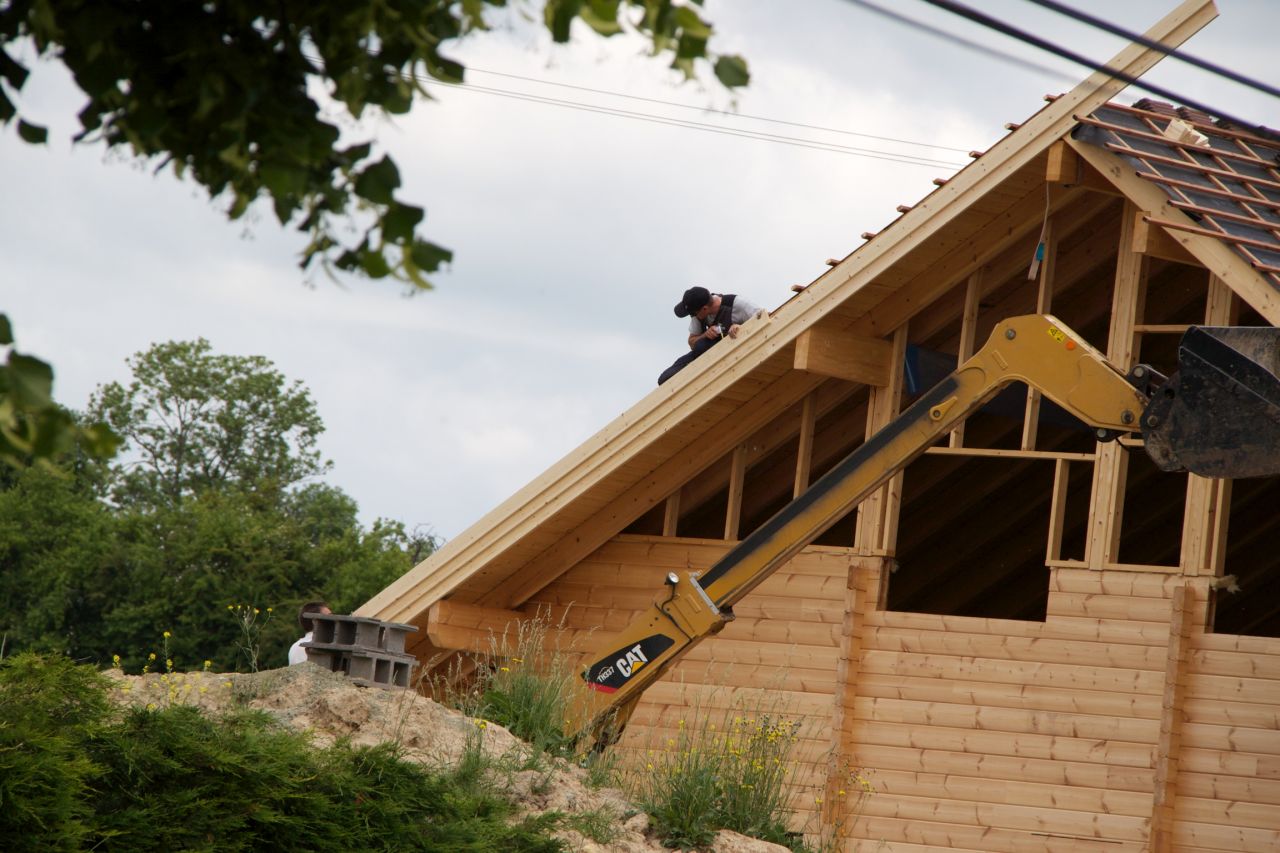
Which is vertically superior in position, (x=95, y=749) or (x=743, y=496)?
(x=743, y=496)

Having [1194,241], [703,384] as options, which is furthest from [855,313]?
[1194,241]

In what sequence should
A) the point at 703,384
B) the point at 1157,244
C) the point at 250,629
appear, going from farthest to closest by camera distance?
the point at 250,629, the point at 703,384, the point at 1157,244

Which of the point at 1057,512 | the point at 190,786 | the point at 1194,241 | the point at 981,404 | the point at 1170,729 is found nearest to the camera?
the point at 190,786

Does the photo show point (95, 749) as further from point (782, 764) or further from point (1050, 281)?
point (1050, 281)

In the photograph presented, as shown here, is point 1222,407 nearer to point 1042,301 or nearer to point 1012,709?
point 1042,301

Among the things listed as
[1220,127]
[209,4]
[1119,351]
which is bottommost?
[209,4]

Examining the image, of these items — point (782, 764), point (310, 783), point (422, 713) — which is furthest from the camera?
point (782, 764)

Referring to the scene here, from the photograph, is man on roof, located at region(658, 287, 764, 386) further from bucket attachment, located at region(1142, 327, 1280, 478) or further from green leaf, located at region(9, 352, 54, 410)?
green leaf, located at region(9, 352, 54, 410)

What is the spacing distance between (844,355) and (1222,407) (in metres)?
4.02

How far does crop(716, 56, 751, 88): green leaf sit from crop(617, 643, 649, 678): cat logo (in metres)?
7.35

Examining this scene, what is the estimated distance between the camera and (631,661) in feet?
33.4

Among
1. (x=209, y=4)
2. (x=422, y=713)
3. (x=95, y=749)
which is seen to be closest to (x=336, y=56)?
(x=209, y=4)

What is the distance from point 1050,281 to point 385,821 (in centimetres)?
616

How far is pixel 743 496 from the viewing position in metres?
12.9
